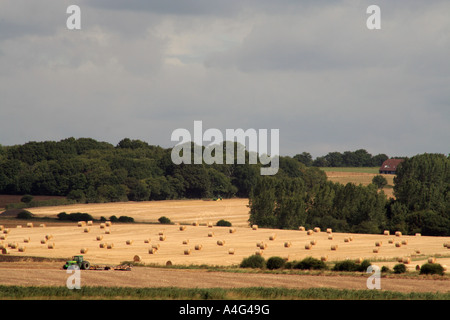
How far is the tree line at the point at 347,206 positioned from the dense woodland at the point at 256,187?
14 centimetres

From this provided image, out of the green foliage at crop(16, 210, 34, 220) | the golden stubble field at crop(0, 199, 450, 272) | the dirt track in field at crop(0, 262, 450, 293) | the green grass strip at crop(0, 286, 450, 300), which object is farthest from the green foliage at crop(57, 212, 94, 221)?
the green grass strip at crop(0, 286, 450, 300)

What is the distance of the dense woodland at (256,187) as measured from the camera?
101312 millimetres

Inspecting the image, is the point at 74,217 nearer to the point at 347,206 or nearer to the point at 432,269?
the point at 347,206

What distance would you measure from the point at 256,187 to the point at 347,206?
15818mm

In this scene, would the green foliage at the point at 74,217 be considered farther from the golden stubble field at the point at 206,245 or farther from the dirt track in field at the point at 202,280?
the dirt track in field at the point at 202,280

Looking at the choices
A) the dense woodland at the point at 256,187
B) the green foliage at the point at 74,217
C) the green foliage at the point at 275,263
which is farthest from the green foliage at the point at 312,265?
the green foliage at the point at 74,217

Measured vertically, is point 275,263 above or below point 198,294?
below

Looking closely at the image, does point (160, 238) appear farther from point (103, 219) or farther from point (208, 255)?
point (103, 219)

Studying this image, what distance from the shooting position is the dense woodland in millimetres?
101312

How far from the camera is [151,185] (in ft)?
513

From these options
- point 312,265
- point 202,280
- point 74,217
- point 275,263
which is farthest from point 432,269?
point 74,217

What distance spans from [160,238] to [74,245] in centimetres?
971

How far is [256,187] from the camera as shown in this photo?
114000mm
